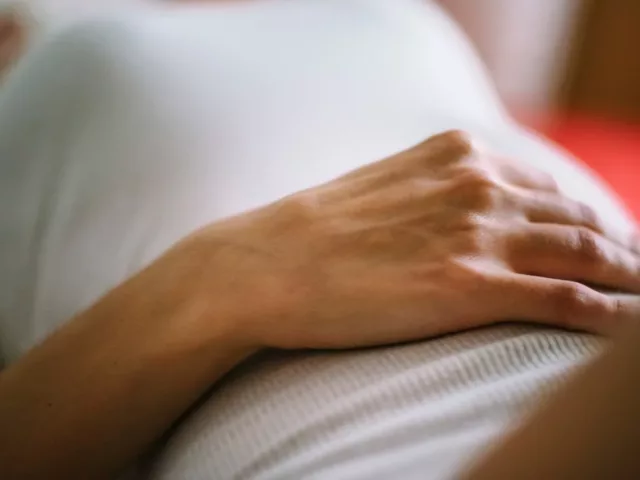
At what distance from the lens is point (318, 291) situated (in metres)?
0.39

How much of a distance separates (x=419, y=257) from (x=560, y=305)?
0.07 m

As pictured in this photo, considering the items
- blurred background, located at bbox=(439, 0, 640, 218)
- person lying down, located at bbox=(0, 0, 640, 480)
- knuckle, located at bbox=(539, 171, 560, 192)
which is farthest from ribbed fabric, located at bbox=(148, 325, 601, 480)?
blurred background, located at bbox=(439, 0, 640, 218)

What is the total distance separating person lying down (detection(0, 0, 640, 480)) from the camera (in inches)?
13.5

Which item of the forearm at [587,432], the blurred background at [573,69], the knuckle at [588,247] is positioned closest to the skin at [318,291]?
the knuckle at [588,247]

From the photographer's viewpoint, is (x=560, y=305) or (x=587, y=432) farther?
(x=560, y=305)

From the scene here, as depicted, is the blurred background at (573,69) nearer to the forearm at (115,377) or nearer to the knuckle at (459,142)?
the knuckle at (459,142)

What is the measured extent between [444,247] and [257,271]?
3.9 inches

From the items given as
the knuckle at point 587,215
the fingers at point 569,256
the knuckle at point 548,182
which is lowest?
the fingers at point 569,256

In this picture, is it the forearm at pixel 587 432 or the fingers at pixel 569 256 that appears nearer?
the forearm at pixel 587 432

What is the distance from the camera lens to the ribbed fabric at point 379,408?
13.2 inches

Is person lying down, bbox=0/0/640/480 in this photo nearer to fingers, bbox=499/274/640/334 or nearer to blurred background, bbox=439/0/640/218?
fingers, bbox=499/274/640/334

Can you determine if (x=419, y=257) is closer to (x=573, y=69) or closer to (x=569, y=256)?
(x=569, y=256)

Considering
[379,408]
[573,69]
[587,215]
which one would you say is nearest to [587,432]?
[379,408]

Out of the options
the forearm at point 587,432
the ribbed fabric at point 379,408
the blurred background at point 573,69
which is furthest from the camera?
the blurred background at point 573,69
